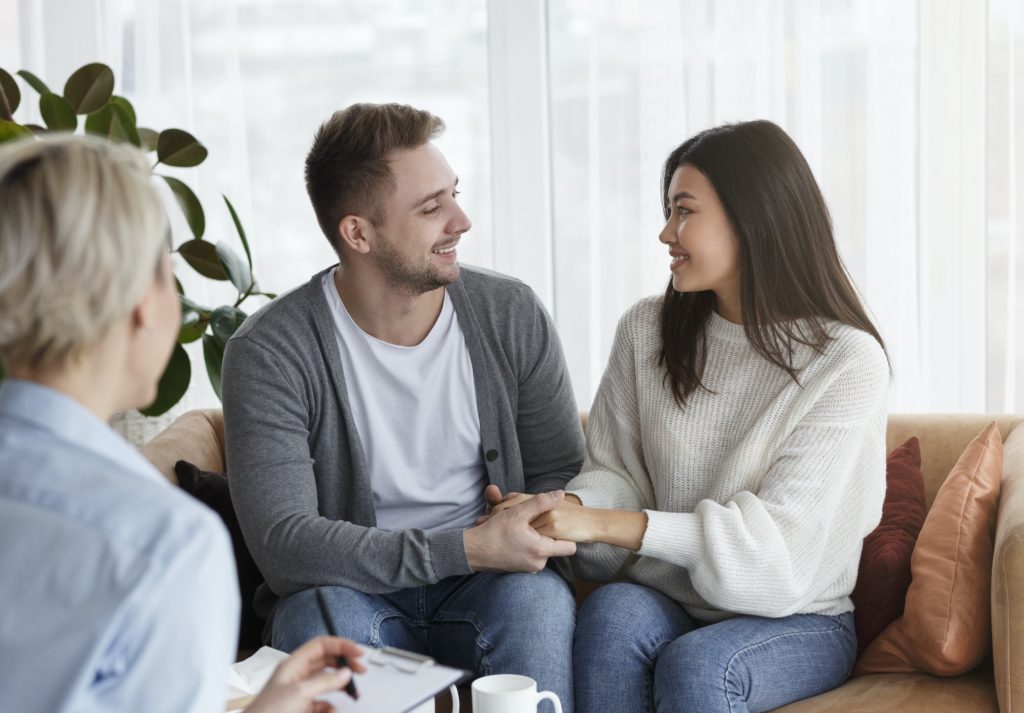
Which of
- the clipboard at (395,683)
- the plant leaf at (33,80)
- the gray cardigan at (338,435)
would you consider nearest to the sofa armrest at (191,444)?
the gray cardigan at (338,435)

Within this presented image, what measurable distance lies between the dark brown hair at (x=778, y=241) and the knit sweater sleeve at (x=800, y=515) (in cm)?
9

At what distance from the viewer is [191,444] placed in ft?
7.82

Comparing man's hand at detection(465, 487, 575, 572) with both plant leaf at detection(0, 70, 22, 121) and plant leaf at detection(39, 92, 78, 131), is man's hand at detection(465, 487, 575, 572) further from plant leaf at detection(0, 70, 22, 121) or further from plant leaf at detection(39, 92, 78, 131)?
plant leaf at detection(0, 70, 22, 121)

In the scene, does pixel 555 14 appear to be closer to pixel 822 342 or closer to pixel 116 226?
pixel 822 342

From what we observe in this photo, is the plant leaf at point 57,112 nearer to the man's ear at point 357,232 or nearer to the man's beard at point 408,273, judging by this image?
the man's ear at point 357,232

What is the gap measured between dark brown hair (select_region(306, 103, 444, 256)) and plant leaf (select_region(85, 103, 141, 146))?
71cm

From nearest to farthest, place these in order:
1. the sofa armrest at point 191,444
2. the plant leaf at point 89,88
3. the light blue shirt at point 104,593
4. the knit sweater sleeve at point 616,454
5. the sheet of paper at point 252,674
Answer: the light blue shirt at point 104,593 < the sheet of paper at point 252,674 < the knit sweater sleeve at point 616,454 < the sofa armrest at point 191,444 < the plant leaf at point 89,88

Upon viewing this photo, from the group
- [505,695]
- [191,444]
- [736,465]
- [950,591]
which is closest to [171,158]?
[191,444]

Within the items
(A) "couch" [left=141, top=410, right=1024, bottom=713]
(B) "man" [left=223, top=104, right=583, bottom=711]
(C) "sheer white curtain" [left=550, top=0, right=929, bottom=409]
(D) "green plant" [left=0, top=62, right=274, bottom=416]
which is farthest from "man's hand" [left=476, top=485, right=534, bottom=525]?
(C) "sheer white curtain" [left=550, top=0, right=929, bottom=409]

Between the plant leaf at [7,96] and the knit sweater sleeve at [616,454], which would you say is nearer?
the knit sweater sleeve at [616,454]

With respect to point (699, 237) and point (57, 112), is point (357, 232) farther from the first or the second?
point (57, 112)

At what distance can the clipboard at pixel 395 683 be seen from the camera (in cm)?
109

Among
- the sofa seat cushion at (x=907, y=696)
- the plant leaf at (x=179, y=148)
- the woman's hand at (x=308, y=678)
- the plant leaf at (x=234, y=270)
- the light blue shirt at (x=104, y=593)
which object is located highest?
the plant leaf at (x=179, y=148)

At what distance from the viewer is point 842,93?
2.94m
